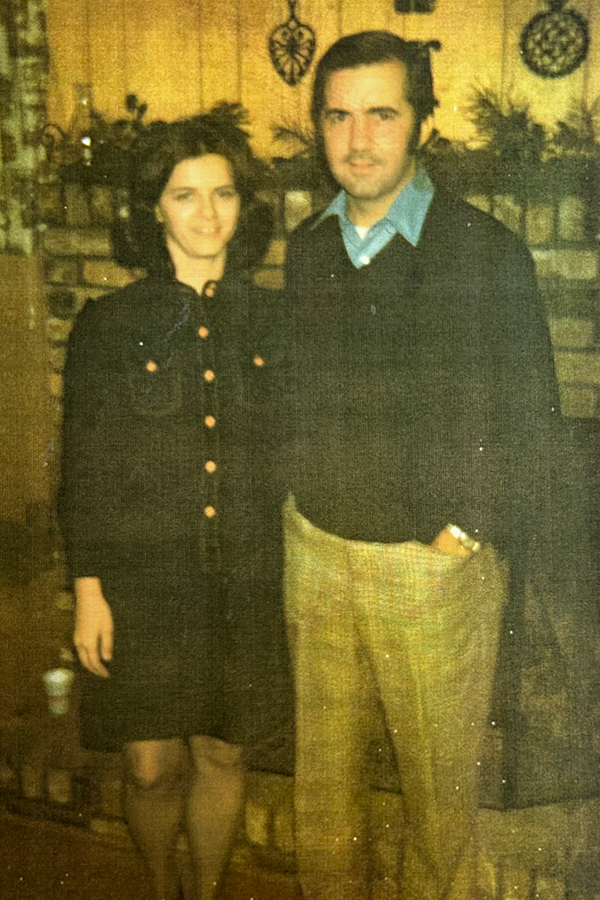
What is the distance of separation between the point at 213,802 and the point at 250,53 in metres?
1.39

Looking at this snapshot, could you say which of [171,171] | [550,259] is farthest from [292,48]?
[550,259]

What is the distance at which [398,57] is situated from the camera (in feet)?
5.22

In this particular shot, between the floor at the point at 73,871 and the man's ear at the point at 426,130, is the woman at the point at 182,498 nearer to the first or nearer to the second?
the floor at the point at 73,871

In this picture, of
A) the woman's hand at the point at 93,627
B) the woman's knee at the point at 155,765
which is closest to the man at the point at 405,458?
the woman's knee at the point at 155,765

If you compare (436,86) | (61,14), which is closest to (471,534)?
(436,86)

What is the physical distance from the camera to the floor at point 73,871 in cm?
181

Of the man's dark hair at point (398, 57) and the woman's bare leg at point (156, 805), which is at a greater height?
the man's dark hair at point (398, 57)

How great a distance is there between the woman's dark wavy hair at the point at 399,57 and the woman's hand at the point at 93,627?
103cm

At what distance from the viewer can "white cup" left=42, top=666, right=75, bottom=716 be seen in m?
1.80

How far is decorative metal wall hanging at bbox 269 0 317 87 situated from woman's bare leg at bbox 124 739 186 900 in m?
1.27

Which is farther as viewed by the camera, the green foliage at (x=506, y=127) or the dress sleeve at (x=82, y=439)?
the dress sleeve at (x=82, y=439)

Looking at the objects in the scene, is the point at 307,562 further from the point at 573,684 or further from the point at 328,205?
the point at 328,205

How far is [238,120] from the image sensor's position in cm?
164

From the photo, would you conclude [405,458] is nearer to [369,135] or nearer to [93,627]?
[369,135]
